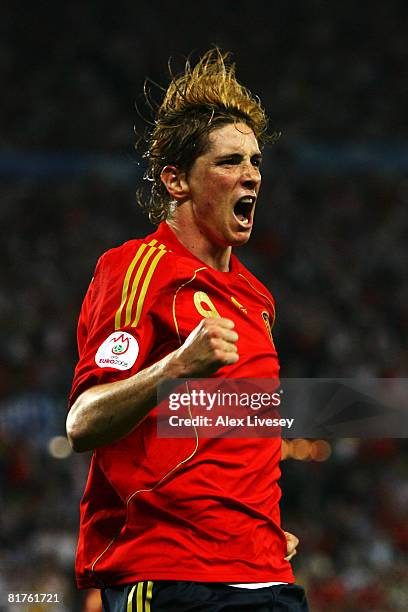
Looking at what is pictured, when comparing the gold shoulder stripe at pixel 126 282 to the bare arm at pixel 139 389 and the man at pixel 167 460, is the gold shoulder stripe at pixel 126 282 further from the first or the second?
the bare arm at pixel 139 389

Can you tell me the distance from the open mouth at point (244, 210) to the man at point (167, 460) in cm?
19

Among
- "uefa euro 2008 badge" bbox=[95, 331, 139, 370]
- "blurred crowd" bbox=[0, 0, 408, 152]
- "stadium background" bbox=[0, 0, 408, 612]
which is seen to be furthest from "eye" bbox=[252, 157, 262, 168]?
"blurred crowd" bbox=[0, 0, 408, 152]

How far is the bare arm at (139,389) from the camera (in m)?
2.15

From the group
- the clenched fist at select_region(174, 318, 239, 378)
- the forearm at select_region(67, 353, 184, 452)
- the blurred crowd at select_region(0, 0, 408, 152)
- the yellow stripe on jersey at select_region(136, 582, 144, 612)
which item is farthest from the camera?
the blurred crowd at select_region(0, 0, 408, 152)

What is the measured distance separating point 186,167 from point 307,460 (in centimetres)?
589

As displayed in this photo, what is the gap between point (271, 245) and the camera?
11789mm

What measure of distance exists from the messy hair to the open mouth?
18cm

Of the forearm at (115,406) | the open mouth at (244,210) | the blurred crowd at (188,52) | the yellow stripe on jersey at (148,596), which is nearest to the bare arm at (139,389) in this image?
the forearm at (115,406)

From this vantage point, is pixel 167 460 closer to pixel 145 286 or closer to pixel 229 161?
pixel 145 286

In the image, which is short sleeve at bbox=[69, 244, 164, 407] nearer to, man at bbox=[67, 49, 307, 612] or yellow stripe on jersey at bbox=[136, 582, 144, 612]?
man at bbox=[67, 49, 307, 612]

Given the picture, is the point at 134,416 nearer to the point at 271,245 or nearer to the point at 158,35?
the point at 271,245

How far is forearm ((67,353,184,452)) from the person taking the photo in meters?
2.25

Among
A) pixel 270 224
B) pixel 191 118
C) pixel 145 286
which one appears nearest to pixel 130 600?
pixel 145 286

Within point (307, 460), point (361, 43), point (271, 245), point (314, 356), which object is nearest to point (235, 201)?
point (307, 460)
